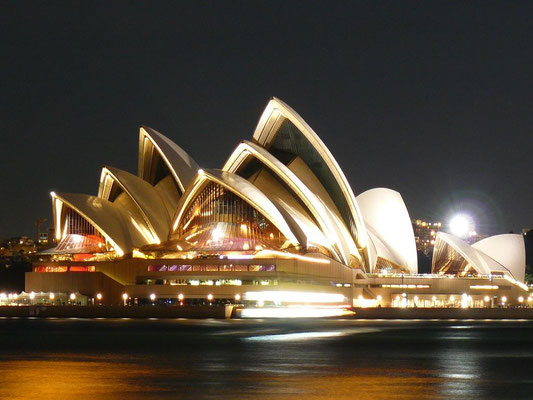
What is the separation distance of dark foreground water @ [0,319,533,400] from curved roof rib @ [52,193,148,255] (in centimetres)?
3703

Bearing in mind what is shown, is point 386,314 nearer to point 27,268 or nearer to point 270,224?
point 270,224

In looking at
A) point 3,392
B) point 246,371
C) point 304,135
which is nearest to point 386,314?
point 304,135

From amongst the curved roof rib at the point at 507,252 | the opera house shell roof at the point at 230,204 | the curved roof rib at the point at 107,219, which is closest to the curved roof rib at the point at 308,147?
the opera house shell roof at the point at 230,204

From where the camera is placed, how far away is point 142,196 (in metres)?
77.1

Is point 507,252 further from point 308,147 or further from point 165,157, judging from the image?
point 165,157

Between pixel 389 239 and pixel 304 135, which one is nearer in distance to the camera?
pixel 304 135

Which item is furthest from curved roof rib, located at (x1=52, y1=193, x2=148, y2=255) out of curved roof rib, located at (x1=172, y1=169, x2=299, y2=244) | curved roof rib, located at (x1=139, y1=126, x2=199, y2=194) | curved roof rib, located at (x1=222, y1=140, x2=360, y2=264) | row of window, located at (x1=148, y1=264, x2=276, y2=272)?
curved roof rib, located at (x1=222, y1=140, x2=360, y2=264)

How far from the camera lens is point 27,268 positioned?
409ft

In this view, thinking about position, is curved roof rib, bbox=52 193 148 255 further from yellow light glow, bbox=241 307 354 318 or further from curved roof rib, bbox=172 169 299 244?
yellow light glow, bbox=241 307 354 318

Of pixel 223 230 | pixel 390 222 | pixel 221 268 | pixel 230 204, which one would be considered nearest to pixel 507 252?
pixel 390 222

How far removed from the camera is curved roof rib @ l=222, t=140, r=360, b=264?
7444 cm

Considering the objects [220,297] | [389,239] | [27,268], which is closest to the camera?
[220,297]

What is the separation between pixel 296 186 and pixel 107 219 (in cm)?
1586

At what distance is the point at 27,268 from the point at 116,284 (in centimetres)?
5347
